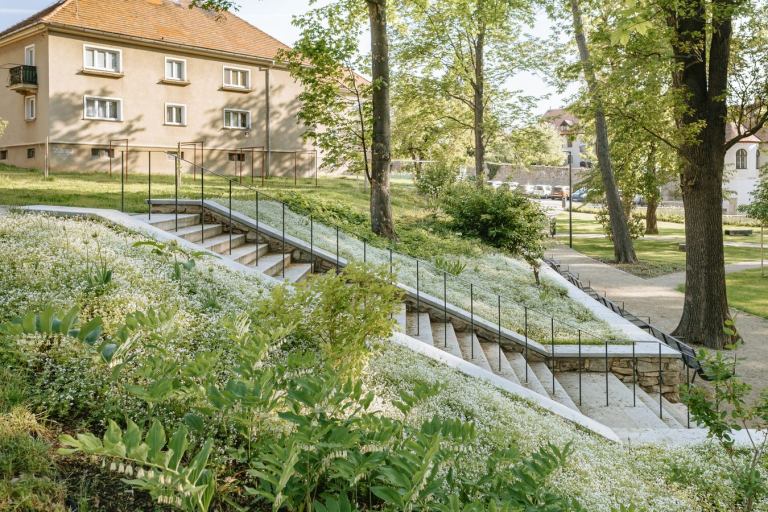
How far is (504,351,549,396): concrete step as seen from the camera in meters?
7.80

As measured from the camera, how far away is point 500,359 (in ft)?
26.6

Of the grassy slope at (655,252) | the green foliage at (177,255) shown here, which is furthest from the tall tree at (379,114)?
the grassy slope at (655,252)

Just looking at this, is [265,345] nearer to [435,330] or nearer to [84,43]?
[435,330]

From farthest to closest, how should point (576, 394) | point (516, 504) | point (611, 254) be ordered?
point (611, 254)
point (576, 394)
point (516, 504)

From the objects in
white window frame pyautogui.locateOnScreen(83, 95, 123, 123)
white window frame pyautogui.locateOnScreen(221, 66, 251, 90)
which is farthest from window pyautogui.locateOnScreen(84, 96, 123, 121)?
white window frame pyautogui.locateOnScreen(221, 66, 251, 90)

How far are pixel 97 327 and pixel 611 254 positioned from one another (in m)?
26.7

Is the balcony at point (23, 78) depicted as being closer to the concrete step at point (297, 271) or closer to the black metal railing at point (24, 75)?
the black metal railing at point (24, 75)

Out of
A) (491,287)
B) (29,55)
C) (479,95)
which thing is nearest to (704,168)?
(491,287)

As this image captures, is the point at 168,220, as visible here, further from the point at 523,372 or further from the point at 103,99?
the point at 103,99

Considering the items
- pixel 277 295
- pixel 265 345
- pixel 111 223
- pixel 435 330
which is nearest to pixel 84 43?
pixel 111 223

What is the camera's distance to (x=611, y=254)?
27.0m

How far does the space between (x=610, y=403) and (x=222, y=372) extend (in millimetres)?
5605

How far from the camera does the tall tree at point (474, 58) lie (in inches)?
950

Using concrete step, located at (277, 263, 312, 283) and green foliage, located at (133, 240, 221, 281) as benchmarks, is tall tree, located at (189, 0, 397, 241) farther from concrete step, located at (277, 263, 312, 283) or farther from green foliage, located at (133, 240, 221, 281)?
green foliage, located at (133, 240, 221, 281)
